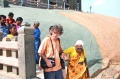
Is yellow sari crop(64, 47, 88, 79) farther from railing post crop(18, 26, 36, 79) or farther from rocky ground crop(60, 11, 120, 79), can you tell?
rocky ground crop(60, 11, 120, 79)

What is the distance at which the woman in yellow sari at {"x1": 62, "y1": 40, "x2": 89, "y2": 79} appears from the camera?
497 cm

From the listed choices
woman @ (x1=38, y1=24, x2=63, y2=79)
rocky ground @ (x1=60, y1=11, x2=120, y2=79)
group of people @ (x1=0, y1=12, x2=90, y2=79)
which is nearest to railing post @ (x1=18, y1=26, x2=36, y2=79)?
group of people @ (x1=0, y1=12, x2=90, y2=79)

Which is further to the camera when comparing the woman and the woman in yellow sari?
the woman in yellow sari

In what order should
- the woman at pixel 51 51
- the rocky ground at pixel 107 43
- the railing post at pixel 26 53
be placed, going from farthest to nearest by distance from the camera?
the rocky ground at pixel 107 43 → the railing post at pixel 26 53 → the woman at pixel 51 51

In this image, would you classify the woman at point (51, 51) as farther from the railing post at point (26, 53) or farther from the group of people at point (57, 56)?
the railing post at point (26, 53)

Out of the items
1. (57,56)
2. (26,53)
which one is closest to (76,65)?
(57,56)

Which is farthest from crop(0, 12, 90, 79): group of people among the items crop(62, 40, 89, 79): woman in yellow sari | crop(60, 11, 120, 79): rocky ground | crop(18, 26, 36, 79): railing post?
crop(60, 11, 120, 79): rocky ground

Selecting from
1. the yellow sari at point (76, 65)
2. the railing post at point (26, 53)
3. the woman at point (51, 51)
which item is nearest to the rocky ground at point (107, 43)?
the yellow sari at point (76, 65)

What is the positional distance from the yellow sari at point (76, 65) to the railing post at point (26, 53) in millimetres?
682

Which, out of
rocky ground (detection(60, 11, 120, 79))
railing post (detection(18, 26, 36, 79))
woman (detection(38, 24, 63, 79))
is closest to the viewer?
woman (detection(38, 24, 63, 79))

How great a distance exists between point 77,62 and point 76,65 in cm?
7

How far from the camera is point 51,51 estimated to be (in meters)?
4.38

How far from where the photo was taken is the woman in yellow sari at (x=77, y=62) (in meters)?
4.97

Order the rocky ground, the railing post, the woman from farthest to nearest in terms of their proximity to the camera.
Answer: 1. the rocky ground
2. the railing post
3. the woman
